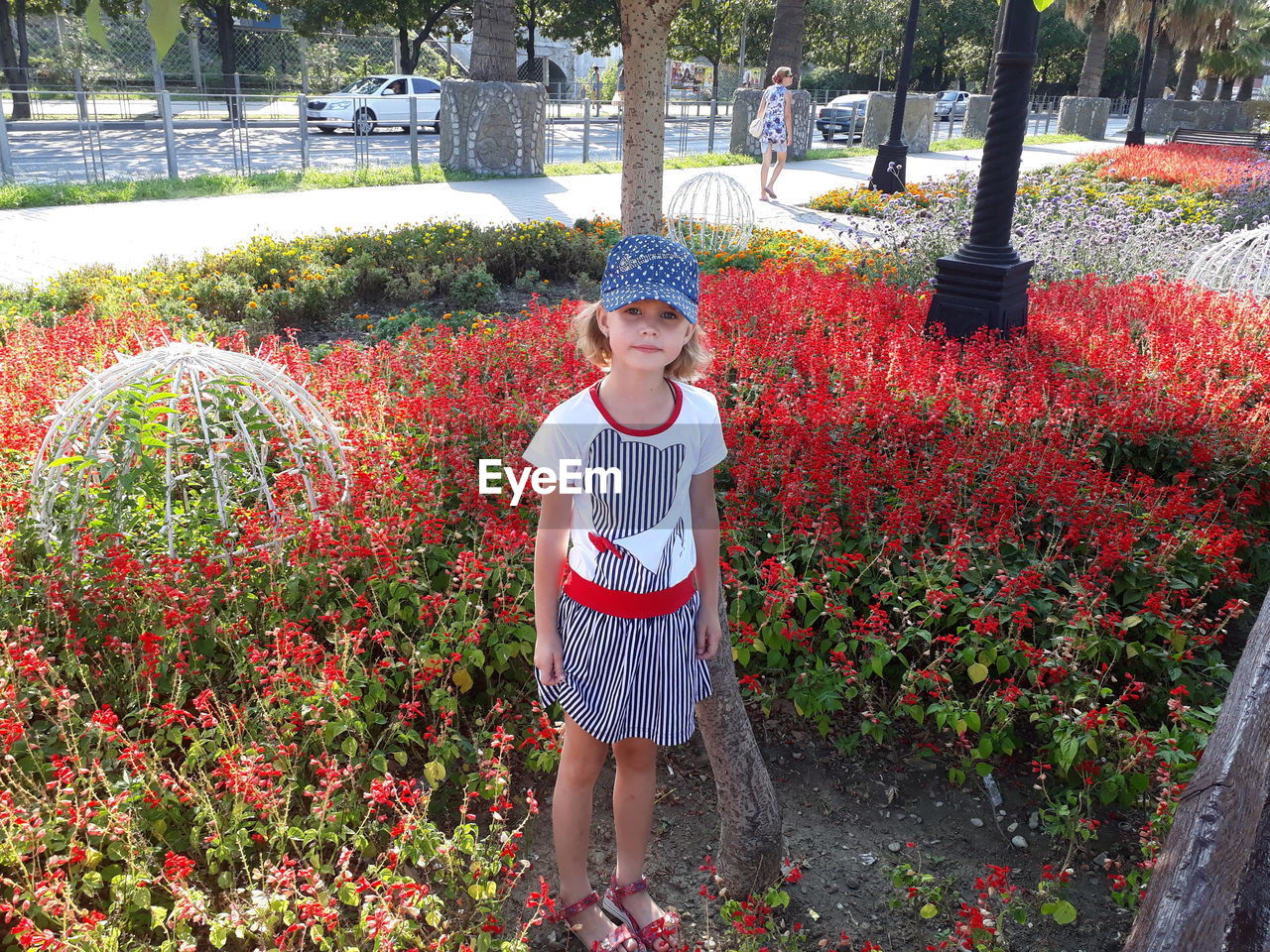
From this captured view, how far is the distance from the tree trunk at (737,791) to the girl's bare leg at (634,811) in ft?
0.65

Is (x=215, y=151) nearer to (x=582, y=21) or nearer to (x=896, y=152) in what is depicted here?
(x=896, y=152)

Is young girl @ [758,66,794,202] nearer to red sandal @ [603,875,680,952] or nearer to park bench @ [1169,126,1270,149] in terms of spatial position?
red sandal @ [603,875,680,952]

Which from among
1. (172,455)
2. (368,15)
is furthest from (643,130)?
(368,15)

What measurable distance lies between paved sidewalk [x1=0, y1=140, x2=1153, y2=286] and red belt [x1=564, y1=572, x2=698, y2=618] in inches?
284

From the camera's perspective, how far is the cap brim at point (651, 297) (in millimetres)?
1939

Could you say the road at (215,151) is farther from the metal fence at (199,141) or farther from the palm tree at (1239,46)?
the palm tree at (1239,46)

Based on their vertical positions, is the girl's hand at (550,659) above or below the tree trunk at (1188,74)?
below

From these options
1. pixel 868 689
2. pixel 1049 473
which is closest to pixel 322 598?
pixel 868 689

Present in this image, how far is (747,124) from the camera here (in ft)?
70.2

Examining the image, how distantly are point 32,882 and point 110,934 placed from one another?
0.30 meters

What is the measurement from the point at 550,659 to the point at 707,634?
37 cm

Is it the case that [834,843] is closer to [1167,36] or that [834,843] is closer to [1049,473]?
[1049,473]

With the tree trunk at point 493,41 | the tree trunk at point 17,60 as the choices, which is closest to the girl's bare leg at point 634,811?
the tree trunk at point 493,41

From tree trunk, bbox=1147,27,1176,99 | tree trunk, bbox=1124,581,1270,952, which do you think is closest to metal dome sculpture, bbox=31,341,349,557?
tree trunk, bbox=1124,581,1270,952
